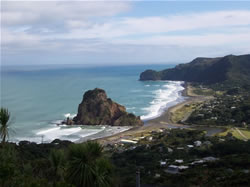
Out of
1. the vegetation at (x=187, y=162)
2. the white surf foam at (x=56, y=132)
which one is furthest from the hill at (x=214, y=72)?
the vegetation at (x=187, y=162)

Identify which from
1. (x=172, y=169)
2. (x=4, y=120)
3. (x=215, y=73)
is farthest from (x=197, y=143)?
(x=215, y=73)

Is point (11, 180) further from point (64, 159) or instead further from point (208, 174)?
point (208, 174)

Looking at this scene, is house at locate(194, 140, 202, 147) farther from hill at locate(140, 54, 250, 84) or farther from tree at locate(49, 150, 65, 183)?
hill at locate(140, 54, 250, 84)

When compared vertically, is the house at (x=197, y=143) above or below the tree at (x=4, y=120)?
below

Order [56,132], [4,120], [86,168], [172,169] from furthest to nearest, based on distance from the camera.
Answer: [56,132] → [172,169] → [4,120] → [86,168]

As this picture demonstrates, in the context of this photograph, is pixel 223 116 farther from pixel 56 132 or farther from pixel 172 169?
pixel 172 169

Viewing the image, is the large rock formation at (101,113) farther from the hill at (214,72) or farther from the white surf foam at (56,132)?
the hill at (214,72)

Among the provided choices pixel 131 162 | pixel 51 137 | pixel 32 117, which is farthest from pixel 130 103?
pixel 131 162
